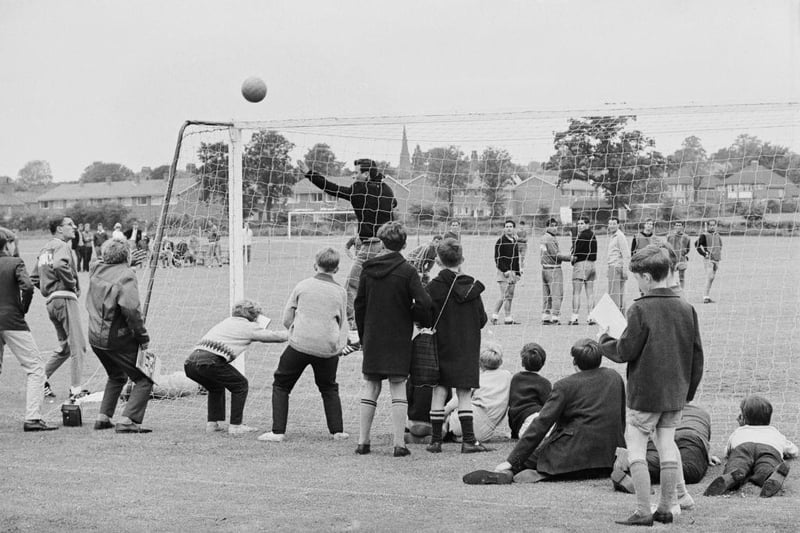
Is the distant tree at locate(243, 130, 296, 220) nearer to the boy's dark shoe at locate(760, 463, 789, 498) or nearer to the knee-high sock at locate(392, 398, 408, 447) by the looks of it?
the knee-high sock at locate(392, 398, 408, 447)

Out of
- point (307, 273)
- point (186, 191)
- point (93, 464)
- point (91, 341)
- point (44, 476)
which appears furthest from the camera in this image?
point (307, 273)

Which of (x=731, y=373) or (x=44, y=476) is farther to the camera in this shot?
(x=731, y=373)

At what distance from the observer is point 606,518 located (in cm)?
559

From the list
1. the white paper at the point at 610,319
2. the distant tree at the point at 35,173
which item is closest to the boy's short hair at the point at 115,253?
the white paper at the point at 610,319

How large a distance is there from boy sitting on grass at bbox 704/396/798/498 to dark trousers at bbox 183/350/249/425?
13.7 feet

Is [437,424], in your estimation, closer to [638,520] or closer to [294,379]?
[294,379]

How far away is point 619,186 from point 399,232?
5.63 m

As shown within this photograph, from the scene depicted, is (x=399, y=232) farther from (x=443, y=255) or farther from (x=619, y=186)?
(x=619, y=186)

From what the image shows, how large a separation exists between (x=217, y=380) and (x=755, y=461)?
14.9 feet

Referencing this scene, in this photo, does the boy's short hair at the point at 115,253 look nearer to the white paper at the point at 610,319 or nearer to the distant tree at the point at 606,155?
the white paper at the point at 610,319

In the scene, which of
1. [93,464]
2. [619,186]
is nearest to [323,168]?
[619,186]

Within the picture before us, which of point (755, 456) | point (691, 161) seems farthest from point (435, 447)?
point (691, 161)

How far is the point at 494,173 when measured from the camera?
1280 centimetres

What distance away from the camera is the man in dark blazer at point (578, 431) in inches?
261
